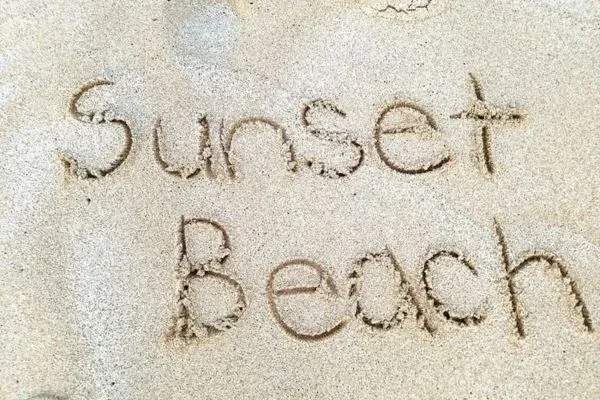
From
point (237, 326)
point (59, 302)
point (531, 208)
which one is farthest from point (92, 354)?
point (531, 208)

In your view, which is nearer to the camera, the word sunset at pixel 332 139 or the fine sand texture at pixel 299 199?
the fine sand texture at pixel 299 199

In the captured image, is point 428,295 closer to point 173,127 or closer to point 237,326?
point 237,326

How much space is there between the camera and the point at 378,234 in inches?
78.7

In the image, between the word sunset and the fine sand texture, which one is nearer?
the fine sand texture

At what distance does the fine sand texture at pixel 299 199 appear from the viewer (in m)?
1.85

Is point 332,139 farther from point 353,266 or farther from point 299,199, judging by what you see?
point 353,266

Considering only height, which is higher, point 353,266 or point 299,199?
point 299,199

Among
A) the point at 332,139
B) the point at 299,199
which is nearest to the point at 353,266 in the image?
the point at 299,199

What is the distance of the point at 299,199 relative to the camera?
2049 mm

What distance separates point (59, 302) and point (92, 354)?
194mm

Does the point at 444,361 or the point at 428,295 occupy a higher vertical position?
the point at 428,295

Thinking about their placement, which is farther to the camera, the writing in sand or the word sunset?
the word sunset

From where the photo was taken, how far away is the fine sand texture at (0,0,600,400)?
1846 mm

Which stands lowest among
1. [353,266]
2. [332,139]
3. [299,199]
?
[353,266]
